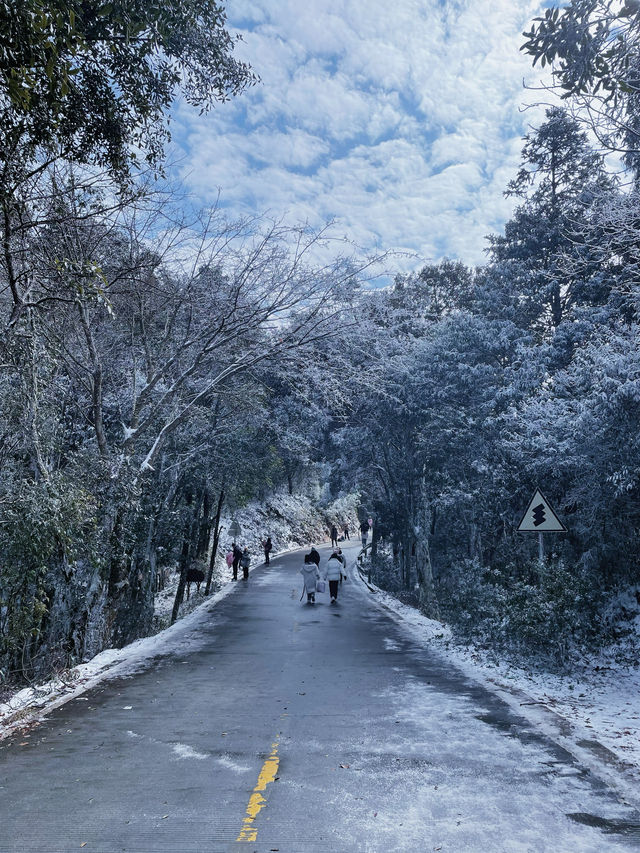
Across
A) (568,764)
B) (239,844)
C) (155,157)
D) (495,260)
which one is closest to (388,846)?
(239,844)

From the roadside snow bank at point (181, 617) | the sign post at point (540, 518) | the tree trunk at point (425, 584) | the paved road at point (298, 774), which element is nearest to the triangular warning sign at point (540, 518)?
the sign post at point (540, 518)

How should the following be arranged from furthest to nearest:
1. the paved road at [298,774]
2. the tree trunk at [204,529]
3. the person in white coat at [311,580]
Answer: the tree trunk at [204,529], the person in white coat at [311,580], the paved road at [298,774]

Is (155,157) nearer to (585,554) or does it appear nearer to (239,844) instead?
(239,844)

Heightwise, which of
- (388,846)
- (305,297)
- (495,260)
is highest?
(495,260)

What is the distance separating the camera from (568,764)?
238 inches

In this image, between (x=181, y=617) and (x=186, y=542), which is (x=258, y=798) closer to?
(x=181, y=617)

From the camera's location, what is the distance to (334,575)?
23234 millimetres

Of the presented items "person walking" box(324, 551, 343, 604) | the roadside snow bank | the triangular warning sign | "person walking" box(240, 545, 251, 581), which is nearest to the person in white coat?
"person walking" box(324, 551, 343, 604)

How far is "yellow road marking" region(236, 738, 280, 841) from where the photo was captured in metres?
4.47

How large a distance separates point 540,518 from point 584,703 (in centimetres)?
326

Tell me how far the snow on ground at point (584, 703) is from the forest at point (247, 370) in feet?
2.25

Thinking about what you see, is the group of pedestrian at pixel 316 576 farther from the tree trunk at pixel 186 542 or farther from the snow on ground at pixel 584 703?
the snow on ground at pixel 584 703

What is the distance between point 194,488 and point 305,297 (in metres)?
13.3

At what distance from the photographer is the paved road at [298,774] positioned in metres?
4.46
